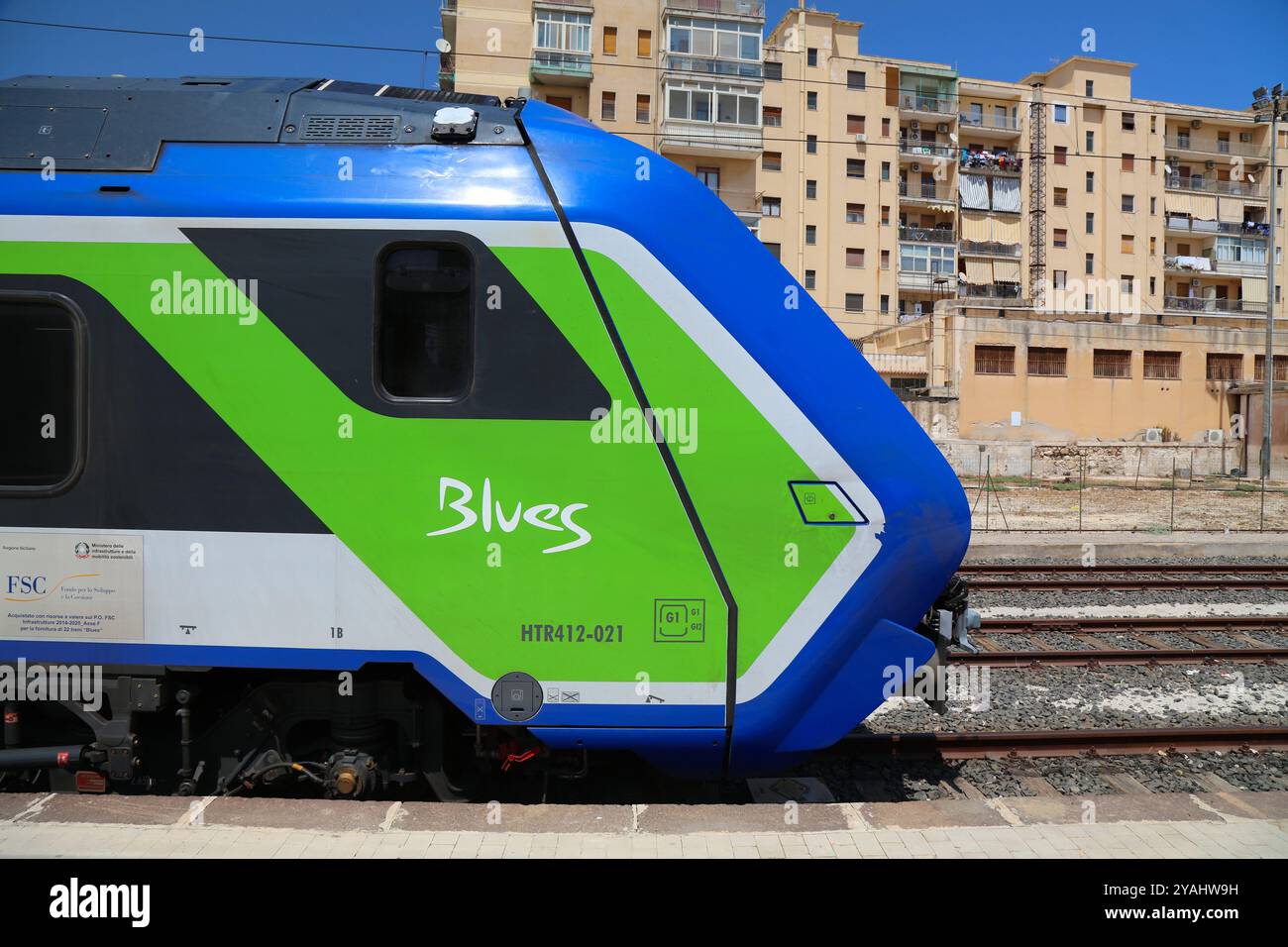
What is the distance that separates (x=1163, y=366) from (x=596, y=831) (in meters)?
51.7

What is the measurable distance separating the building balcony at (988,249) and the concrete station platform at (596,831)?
195 ft

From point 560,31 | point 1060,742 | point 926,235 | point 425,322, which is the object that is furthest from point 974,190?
point 425,322

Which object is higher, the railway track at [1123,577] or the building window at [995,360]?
the building window at [995,360]

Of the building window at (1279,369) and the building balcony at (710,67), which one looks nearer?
the building balcony at (710,67)

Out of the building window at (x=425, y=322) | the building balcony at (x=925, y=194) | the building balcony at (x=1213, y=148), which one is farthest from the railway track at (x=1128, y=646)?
the building balcony at (x=1213, y=148)

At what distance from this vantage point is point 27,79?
14.2ft

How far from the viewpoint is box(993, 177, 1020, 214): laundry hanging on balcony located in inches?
2302

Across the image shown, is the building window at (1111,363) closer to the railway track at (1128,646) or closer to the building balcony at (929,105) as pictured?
the building balcony at (929,105)

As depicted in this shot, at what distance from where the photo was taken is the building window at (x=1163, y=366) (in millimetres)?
46125

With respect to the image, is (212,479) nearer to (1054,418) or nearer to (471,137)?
(471,137)

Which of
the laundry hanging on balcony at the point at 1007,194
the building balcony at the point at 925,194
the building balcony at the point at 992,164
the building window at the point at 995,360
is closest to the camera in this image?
the building window at the point at 995,360

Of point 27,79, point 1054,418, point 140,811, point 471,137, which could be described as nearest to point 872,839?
point 140,811

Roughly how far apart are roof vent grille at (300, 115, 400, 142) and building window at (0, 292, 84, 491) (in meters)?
1.37

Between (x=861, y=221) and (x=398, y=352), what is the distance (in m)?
54.4
